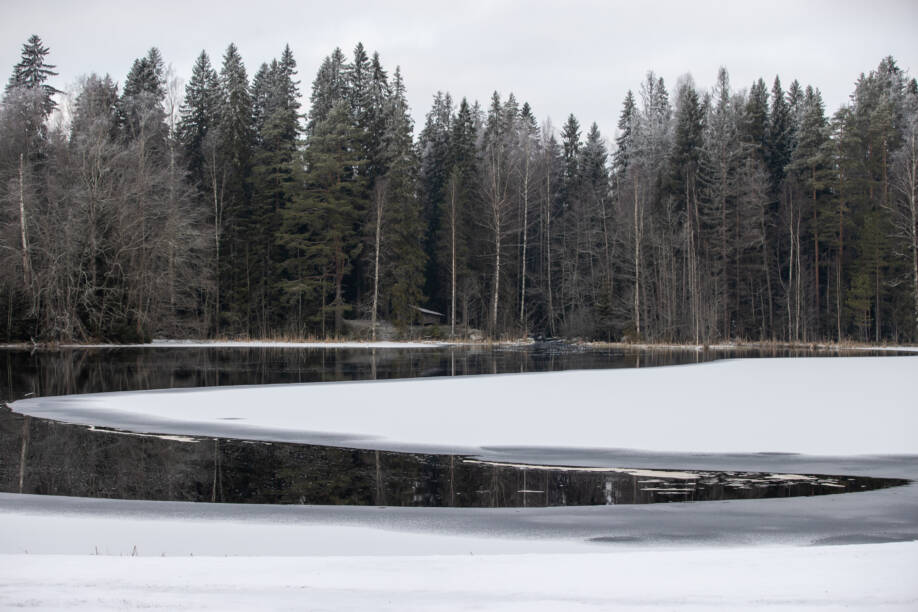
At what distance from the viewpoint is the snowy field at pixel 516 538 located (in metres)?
4.84

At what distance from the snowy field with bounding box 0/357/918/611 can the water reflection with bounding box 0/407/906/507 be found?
1.41 feet

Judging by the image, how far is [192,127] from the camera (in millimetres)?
56562

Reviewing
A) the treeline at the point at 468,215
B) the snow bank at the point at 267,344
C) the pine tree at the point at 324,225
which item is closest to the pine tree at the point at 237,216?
the treeline at the point at 468,215

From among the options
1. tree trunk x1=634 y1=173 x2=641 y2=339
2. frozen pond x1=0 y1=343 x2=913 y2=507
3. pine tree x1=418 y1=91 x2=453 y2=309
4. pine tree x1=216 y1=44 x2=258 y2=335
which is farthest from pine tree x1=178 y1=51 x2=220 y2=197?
frozen pond x1=0 y1=343 x2=913 y2=507

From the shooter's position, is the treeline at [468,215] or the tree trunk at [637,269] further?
the tree trunk at [637,269]

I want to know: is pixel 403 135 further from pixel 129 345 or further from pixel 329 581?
pixel 329 581

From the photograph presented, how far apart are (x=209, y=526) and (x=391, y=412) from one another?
7.42m

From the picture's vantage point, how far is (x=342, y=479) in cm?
928

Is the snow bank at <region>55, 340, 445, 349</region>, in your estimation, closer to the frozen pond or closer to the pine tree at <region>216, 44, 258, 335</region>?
the pine tree at <region>216, 44, 258, 335</region>

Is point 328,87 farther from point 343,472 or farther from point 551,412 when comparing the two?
point 343,472

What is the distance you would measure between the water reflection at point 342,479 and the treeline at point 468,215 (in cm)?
3221

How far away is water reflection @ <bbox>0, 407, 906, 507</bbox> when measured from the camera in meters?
8.38

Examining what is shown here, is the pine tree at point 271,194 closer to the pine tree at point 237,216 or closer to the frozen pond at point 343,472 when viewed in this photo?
the pine tree at point 237,216

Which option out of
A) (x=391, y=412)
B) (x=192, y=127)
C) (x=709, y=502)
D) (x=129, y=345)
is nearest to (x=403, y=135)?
(x=192, y=127)
